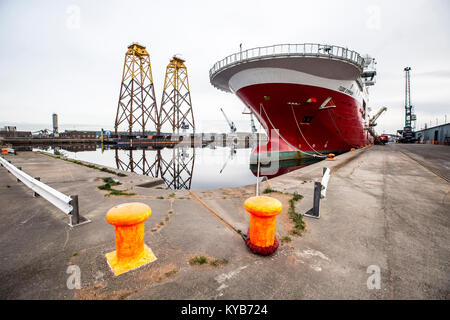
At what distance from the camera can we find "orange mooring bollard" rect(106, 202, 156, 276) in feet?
7.41

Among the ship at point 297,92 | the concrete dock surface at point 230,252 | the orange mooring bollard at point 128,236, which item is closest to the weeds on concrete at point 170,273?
the concrete dock surface at point 230,252

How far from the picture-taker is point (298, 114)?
14.3m

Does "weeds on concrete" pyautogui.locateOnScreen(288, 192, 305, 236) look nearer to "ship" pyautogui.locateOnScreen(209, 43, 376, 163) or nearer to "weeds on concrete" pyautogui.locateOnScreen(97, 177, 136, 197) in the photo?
"weeds on concrete" pyautogui.locateOnScreen(97, 177, 136, 197)

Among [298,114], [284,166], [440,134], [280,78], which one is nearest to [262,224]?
[280,78]

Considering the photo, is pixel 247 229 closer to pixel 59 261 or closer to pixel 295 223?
pixel 295 223

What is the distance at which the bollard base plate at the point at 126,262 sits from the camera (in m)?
2.31

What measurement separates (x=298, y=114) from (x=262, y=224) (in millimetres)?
13431

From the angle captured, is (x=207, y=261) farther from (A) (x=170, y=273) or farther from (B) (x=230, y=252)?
(A) (x=170, y=273)

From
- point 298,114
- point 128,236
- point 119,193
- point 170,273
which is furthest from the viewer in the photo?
point 298,114

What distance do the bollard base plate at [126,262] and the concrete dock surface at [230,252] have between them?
69 mm

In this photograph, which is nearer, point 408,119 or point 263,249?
point 263,249
